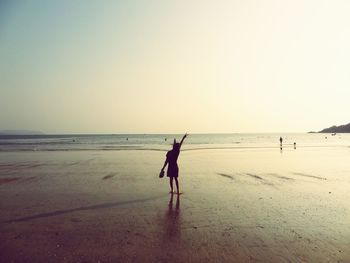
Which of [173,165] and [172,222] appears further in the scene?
[173,165]

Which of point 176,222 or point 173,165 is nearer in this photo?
point 176,222

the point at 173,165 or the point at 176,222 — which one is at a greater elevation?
the point at 173,165

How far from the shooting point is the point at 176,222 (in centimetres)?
Answer: 894

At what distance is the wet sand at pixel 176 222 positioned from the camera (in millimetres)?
6629

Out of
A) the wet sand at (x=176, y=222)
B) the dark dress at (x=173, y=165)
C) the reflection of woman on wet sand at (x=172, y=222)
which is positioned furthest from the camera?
the dark dress at (x=173, y=165)

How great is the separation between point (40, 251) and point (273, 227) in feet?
18.5

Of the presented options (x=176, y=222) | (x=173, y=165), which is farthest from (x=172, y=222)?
(x=173, y=165)

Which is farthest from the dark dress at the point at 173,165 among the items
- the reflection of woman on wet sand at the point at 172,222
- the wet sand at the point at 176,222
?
the reflection of woman on wet sand at the point at 172,222

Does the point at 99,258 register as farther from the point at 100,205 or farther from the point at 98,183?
the point at 98,183

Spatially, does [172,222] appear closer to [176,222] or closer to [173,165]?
[176,222]

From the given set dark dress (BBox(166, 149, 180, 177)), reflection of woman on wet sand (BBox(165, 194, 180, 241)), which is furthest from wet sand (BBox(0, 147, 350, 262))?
dark dress (BBox(166, 149, 180, 177))

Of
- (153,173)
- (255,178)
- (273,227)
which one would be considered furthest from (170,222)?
(153,173)

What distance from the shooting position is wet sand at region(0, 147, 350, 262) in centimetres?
663

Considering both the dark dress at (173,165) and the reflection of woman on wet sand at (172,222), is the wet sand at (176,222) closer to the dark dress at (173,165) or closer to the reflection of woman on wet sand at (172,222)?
the reflection of woman on wet sand at (172,222)
